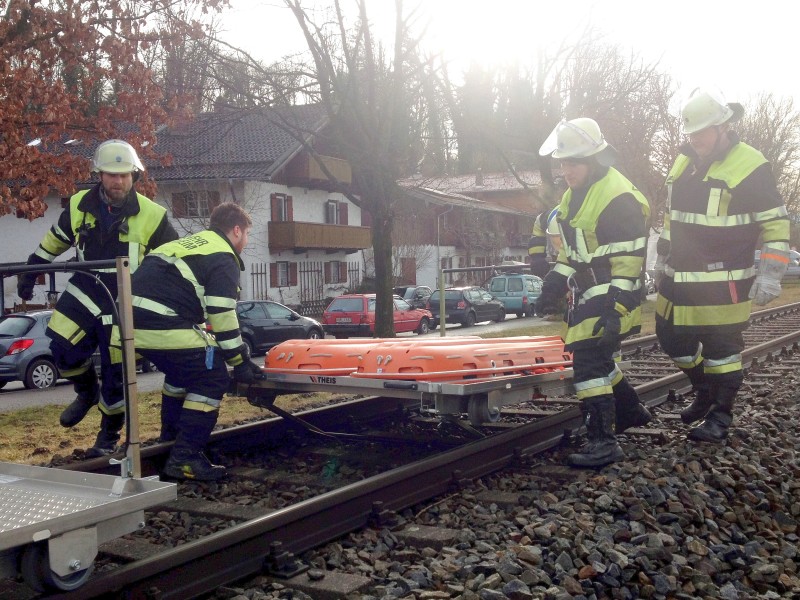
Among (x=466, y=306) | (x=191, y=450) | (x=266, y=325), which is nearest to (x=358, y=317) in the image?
(x=266, y=325)

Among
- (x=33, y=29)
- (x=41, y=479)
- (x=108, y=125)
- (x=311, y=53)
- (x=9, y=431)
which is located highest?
(x=311, y=53)

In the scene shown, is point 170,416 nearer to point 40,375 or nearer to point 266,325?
point 40,375

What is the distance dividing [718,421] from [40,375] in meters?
13.6

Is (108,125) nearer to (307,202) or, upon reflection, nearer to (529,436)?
(529,436)

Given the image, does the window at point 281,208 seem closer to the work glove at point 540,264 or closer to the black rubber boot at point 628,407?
the work glove at point 540,264

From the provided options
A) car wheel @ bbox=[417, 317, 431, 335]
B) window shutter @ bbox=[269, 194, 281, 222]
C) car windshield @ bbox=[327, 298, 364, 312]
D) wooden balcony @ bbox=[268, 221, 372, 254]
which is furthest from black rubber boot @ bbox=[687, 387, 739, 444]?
window shutter @ bbox=[269, 194, 281, 222]

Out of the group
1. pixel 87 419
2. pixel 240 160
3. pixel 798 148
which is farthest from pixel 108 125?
pixel 798 148

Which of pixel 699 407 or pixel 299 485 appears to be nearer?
pixel 299 485

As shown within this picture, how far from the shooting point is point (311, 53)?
60.8 ft

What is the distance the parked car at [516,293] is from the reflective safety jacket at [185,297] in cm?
3021

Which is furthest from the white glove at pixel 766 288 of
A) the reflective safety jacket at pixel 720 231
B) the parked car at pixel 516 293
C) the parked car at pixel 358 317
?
the parked car at pixel 516 293

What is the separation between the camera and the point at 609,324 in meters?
5.92

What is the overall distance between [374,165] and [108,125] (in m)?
7.22

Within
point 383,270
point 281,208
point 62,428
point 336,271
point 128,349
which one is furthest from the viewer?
point 336,271
